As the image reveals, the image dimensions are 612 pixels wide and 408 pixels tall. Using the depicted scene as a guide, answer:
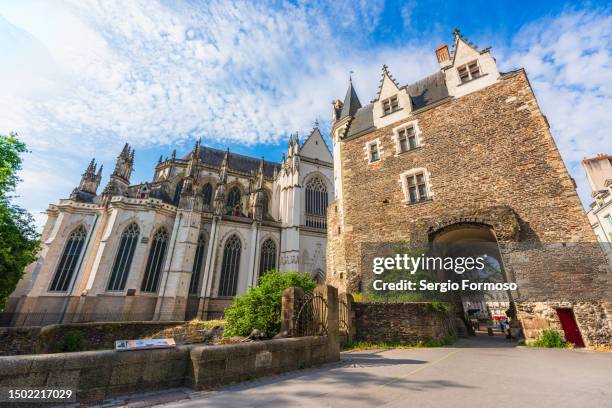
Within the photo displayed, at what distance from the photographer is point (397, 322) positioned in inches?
359

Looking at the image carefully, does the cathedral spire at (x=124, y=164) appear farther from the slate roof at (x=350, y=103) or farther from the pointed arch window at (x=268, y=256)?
the slate roof at (x=350, y=103)

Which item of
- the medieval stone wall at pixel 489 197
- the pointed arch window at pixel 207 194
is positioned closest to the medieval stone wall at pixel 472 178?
the medieval stone wall at pixel 489 197

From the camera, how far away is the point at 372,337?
9156mm

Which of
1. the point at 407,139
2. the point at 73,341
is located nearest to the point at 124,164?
the point at 73,341

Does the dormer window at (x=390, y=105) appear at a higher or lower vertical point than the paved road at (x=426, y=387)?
higher

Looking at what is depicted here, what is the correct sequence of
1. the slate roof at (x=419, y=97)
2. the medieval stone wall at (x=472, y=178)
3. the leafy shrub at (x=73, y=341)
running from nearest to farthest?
the medieval stone wall at (x=472, y=178) → the leafy shrub at (x=73, y=341) → the slate roof at (x=419, y=97)

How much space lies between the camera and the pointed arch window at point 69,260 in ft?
62.0

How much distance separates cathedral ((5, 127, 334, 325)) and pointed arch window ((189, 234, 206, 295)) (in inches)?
3.2

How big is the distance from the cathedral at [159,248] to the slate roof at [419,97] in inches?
448

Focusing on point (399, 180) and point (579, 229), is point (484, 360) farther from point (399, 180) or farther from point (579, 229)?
point (399, 180)

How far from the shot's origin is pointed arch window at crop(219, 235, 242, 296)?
2256cm

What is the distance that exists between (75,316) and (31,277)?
4858 millimetres

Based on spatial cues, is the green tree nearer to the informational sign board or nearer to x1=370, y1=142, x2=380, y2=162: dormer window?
the informational sign board

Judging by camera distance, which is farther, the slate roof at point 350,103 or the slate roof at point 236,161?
the slate roof at point 236,161
